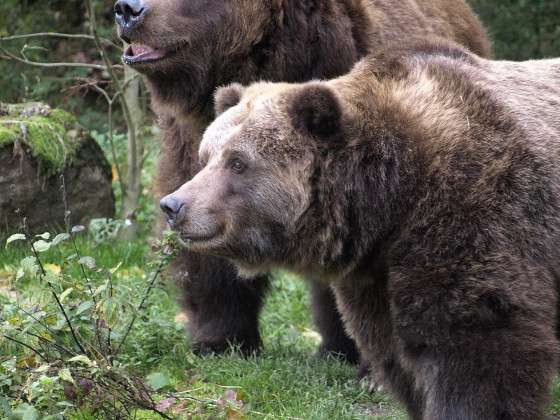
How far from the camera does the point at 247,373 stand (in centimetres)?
627

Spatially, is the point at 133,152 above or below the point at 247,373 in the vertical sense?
below

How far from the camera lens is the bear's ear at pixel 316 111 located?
461cm

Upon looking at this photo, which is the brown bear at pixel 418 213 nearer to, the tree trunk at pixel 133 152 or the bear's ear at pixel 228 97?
the bear's ear at pixel 228 97

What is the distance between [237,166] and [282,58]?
1620 millimetres

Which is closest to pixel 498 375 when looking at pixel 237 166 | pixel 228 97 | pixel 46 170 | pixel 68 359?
pixel 237 166

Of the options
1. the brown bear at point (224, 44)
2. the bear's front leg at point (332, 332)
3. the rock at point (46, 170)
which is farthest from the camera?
the rock at point (46, 170)

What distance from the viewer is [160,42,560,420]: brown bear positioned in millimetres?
4445

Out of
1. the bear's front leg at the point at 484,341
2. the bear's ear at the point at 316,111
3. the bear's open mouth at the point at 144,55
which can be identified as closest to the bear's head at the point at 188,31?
the bear's open mouth at the point at 144,55

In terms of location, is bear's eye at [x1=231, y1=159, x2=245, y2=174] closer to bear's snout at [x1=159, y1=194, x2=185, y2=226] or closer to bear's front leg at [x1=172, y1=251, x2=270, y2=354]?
bear's snout at [x1=159, y1=194, x2=185, y2=226]

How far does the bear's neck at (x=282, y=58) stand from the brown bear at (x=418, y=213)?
1236 mm

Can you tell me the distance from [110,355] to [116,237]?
3.93 metres

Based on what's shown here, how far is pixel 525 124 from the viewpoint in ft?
15.6

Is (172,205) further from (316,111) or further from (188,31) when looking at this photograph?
(188,31)

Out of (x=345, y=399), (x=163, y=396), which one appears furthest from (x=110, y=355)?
(x=345, y=399)
